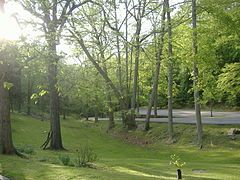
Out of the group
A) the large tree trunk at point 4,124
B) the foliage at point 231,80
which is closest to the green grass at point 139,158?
the large tree trunk at point 4,124

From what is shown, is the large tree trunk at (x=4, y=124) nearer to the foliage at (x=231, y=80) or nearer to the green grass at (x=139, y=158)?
the green grass at (x=139, y=158)

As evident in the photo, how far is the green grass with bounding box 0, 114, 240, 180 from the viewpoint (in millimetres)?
10953

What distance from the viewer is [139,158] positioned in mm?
19125

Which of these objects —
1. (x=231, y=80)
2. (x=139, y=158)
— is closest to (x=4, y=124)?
(x=139, y=158)

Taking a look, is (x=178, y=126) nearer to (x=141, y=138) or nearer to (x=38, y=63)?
(x=141, y=138)

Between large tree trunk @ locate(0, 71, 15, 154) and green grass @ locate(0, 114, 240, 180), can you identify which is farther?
large tree trunk @ locate(0, 71, 15, 154)

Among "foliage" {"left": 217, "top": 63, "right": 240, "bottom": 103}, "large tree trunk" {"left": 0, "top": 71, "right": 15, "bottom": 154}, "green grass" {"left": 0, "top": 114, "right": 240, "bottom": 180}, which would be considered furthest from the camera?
"foliage" {"left": 217, "top": 63, "right": 240, "bottom": 103}

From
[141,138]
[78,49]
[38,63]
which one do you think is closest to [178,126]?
[141,138]

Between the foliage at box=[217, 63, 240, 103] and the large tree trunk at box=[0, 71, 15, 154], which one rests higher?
the foliage at box=[217, 63, 240, 103]

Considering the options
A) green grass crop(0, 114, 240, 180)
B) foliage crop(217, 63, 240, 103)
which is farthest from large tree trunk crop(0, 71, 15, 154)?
foliage crop(217, 63, 240, 103)

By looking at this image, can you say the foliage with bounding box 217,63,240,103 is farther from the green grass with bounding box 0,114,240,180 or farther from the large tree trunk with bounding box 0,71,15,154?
the large tree trunk with bounding box 0,71,15,154

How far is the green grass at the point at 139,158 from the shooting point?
1095cm

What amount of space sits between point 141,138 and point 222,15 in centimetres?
1546

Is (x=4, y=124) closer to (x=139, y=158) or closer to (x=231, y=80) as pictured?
(x=139, y=158)
